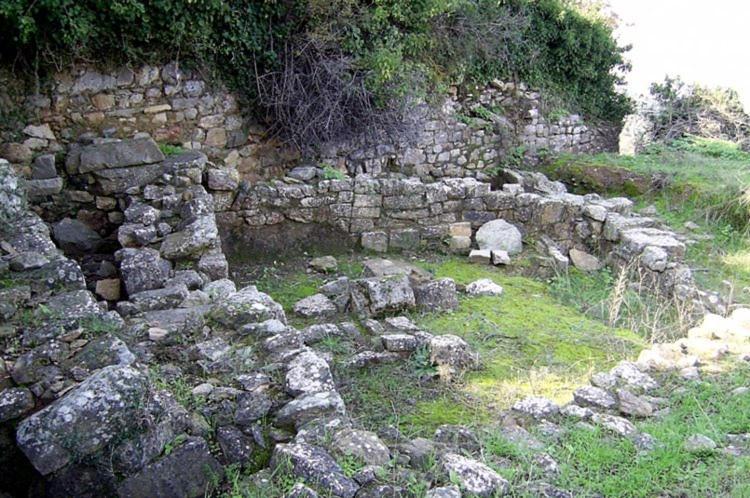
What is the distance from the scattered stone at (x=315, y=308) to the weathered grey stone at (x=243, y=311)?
1051 millimetres

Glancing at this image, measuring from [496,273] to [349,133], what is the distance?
2994 millimetres

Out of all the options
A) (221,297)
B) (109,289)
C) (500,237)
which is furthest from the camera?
(500,237)

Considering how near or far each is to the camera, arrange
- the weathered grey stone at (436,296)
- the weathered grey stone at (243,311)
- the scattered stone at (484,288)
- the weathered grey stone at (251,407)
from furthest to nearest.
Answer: the scattered stone at (484,288) < the weathered grey stone at (436,296) < the weathered grey stone at (243,311) < the weathered grey stone at (251,407)

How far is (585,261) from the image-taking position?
8.05 metres

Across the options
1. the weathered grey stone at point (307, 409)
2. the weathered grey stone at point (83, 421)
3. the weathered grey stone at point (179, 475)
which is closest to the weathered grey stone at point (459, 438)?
the weathered grey stone at point (307, 409)

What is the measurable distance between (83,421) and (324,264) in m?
4.33

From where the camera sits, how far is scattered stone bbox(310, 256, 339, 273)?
291 inches

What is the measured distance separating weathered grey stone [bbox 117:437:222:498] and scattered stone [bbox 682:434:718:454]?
97.1 inches

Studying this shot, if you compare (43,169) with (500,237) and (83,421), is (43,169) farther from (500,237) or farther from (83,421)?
(500,237)

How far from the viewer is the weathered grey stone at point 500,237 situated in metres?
8.25

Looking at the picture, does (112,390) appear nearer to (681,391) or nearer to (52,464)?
(52,464)

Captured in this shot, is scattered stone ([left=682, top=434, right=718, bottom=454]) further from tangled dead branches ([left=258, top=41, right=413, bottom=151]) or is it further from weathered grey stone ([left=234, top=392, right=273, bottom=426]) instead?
tangled dead branches ([left=258, top=41, right=413, bottom=151])

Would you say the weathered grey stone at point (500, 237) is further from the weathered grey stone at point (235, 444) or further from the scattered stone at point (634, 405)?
the weathered grey stone at point (235, 444)

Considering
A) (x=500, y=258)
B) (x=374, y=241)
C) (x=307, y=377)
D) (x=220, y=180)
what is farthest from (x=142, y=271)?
(x=500, y=258)
